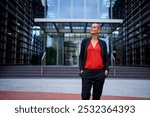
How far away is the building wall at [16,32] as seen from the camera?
57.6 ft

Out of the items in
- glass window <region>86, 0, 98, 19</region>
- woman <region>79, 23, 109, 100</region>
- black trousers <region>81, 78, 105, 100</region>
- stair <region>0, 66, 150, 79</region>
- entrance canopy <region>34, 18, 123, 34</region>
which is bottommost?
stair <region>0, 66, 150, 79</region>

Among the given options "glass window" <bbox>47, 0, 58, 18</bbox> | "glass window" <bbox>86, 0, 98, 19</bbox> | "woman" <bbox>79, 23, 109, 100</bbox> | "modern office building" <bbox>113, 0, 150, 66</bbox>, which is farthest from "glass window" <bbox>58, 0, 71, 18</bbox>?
"woman" <bbox>79, 23, 109, 100</bbox>

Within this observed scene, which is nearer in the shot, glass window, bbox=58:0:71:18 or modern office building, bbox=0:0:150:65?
modern office building, bbox=0:0:150:65

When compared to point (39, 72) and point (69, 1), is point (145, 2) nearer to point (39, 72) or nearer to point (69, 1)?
point (69, 1)

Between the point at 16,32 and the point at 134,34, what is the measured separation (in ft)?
39.4

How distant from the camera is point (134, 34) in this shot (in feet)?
72.0

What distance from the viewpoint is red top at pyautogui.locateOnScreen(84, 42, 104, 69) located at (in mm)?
3010

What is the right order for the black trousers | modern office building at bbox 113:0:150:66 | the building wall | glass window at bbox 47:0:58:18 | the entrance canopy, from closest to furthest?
the black trousers, the entrance canopy, the building wall, modern office building at bbox 113:0:150:66, glass window at bbox 47:0:58:18

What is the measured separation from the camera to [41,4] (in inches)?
854

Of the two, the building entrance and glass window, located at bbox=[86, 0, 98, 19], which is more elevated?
glass window, located at bbox=[86, 0, 98, 19]

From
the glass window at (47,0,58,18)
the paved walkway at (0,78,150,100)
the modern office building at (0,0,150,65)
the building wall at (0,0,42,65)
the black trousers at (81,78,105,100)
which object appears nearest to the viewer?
the black trousers at (81,78,105,100)

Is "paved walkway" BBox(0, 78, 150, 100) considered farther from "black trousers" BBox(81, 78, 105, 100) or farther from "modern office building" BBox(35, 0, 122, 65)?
"modern office building" BBox(35, 0, 122, 65)

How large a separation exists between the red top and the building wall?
1497 cm

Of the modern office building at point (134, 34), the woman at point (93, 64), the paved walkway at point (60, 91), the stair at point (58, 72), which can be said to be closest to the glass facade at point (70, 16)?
the modern office building at point (134, 34)
